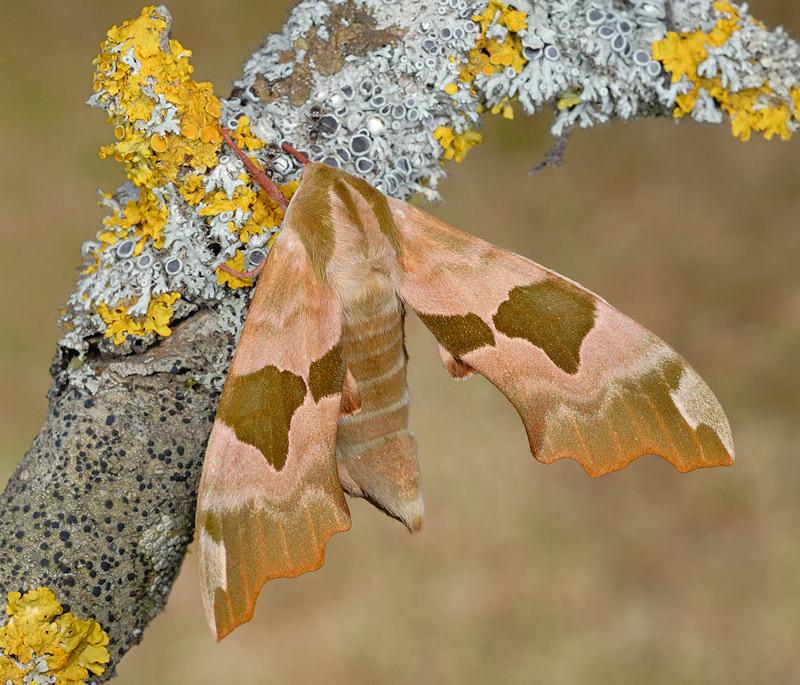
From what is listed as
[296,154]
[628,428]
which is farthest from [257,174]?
[628,428]

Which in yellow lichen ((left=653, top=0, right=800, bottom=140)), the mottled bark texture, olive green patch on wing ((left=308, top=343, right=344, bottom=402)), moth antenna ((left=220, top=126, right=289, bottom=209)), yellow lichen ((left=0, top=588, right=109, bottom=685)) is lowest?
yellow lichen ((left=0, top=588, right=109, bottom=685))

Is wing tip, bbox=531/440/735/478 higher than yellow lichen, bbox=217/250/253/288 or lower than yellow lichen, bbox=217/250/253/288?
lower

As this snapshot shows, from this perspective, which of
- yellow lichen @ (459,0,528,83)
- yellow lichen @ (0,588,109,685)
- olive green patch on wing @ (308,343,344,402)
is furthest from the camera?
yellow lichen @ (459,0,528,83)

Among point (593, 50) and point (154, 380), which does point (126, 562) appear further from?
point (593, 50)

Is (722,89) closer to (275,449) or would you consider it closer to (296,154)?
(296,154)

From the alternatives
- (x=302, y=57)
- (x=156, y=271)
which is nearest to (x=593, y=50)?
(x=302, y=57)

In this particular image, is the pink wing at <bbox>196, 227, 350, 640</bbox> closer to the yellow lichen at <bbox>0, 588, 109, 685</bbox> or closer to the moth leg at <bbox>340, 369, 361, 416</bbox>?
the moth leg at <bbox>340, 369, 361, 416</bbox>

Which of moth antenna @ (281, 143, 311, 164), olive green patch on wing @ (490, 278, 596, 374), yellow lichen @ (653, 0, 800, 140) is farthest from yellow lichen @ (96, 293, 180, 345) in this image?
yellow lichen @ (653, 0, 800, 140)
